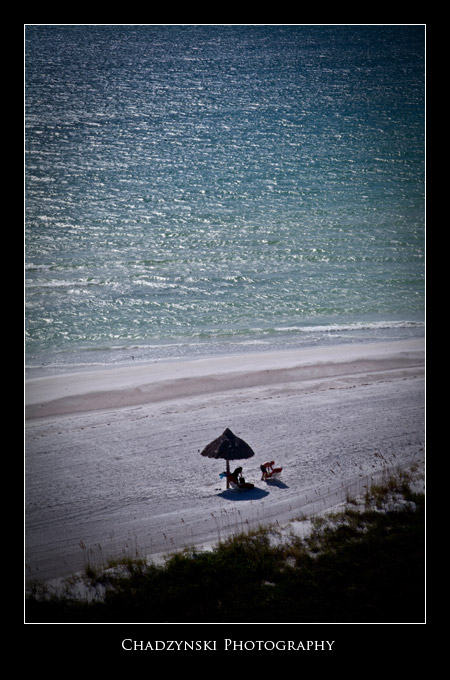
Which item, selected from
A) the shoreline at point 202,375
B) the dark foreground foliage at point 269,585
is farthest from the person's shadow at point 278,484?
the shoreline at point 202,375

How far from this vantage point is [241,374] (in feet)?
39.1

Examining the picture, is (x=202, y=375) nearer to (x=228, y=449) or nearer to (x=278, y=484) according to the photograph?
(x=228, y=449)

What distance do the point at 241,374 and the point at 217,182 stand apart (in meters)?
6.70

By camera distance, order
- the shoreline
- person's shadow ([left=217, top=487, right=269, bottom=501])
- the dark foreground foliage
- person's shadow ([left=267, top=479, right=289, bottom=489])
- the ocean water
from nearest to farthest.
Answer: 1. the dark foreground foliage
2. person's shadow ([left=217, top=487, right=269, bottom=501])
3. person's shadow ([left=267, top=479, right=289, bottom=489])
4. the ocean water
5. the shoreline

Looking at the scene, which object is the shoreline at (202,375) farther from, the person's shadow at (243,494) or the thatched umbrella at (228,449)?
the person's shadow at (243,494)

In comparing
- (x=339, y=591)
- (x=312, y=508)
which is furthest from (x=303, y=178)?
(x=339, y=591)

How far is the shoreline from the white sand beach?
4 cm

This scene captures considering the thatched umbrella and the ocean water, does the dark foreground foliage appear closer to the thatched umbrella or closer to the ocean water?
the thatched umbrella

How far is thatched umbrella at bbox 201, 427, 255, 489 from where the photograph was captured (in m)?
Result: 7.73

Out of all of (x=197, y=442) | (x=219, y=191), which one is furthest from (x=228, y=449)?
(x=219, y=191)

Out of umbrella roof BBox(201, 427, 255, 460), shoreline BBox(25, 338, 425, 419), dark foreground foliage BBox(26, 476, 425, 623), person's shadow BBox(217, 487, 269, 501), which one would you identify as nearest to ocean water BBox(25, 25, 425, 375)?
shoreline BBox(25, 338, 425, 419)

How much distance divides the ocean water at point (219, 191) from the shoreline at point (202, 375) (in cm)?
59

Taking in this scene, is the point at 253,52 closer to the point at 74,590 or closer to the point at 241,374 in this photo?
the point at 241,374

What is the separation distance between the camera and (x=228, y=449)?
7.76 meters
